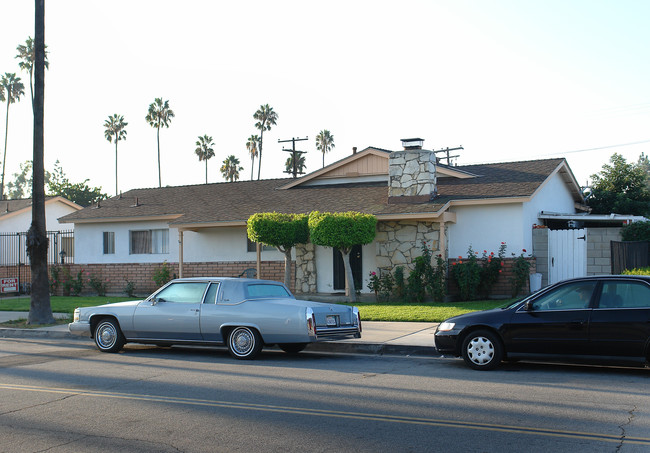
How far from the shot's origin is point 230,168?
68.4 metres

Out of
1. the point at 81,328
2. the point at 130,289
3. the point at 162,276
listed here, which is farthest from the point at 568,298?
the point at 130,289

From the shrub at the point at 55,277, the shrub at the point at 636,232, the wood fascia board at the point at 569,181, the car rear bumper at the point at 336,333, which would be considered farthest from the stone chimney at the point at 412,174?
the shrub at the point at 55,277

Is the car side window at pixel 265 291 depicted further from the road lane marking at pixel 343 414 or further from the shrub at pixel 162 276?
the shrub at pixel 162 276

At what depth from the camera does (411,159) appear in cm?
2208

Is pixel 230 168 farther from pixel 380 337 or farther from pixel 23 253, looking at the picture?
pixel 380 337

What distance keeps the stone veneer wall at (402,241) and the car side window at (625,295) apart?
1116 cm

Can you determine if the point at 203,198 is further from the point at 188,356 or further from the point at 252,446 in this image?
the point at 252,446

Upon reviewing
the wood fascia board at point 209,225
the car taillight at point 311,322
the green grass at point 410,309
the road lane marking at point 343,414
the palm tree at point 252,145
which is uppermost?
the palm tree at point 252,145

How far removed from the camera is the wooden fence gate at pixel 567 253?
839 inches

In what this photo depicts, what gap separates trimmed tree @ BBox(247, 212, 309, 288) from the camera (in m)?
21.3

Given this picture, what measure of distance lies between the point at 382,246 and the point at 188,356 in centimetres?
1058

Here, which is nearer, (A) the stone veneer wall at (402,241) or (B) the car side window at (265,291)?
(B) the car side window at (265,291)

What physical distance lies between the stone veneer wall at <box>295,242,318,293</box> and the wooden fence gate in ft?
25.0

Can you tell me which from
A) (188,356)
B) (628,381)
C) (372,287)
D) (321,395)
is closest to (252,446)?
(321,395)
